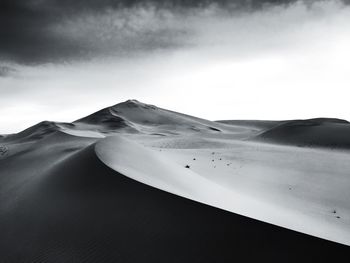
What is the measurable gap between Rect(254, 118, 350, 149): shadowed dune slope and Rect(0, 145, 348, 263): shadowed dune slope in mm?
13102

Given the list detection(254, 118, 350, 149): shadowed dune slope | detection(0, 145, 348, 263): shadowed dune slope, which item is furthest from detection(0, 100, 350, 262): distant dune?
detection(254, 118, 350, 149): shadowed dune slope

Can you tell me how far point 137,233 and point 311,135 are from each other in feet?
51.8

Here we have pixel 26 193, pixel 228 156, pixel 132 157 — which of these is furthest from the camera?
pixel 228 156

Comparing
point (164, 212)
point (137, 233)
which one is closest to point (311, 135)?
point (164, 212)

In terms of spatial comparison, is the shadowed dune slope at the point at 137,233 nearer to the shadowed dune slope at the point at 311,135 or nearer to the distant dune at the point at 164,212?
the distant dune at the point at 164,212

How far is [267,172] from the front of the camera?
7.89m

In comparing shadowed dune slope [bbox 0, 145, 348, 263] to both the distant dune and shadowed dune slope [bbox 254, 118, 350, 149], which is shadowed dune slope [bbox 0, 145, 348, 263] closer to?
the distant dune

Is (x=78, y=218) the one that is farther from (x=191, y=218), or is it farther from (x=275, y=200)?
(x=275, y=200)

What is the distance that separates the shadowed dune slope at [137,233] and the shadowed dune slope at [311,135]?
13.1m

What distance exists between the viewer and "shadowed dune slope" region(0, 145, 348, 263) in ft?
9.07

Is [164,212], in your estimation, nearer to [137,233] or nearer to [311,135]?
[137,233]

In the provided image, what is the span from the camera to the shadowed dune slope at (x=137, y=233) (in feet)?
9.07

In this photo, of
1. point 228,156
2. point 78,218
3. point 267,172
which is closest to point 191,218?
point 78,218

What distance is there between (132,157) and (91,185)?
1969 millimetres
